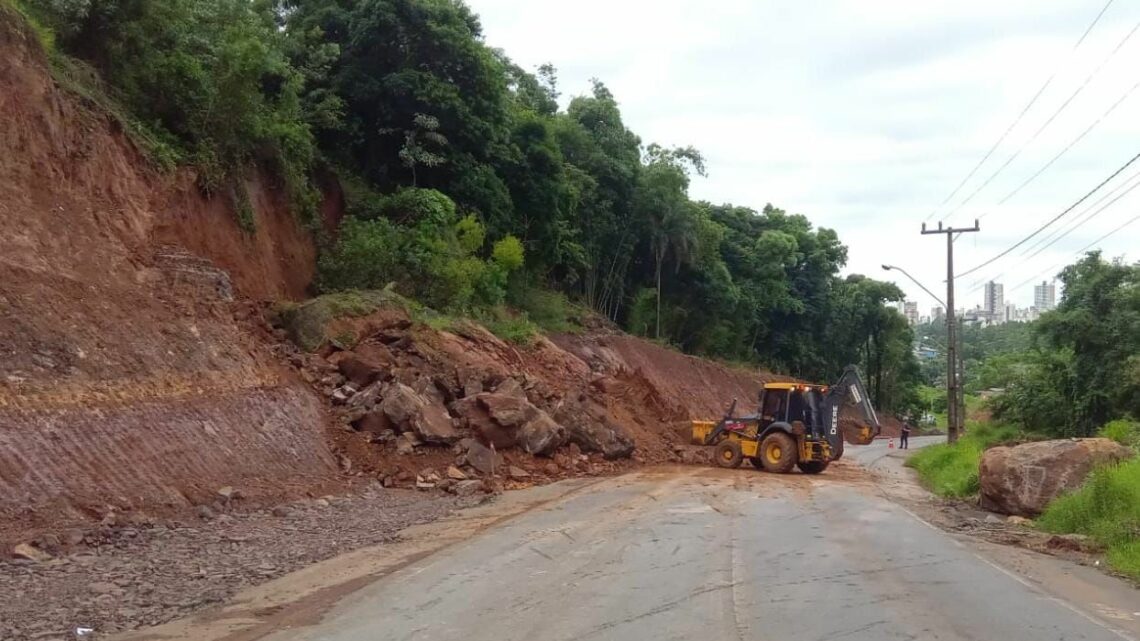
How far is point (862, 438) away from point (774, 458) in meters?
3.67

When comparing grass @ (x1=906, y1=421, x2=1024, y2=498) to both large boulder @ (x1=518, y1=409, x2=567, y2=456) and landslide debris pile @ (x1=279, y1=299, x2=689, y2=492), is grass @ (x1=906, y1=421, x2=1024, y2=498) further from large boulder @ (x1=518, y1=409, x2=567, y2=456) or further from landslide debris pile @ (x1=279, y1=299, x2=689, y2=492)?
large boulder @ (x1=518, y1=409, x2=567, y2=456)

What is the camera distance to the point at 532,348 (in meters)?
30.3

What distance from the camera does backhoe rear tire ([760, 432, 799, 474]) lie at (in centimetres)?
2480

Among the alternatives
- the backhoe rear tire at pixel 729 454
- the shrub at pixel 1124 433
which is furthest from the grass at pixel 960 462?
the backhoe rear tire at pixel 729 454

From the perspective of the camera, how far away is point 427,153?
29.8 metres

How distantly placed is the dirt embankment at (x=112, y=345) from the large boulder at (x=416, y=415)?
161 cm

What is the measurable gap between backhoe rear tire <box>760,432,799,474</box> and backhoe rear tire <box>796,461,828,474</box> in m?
0.81

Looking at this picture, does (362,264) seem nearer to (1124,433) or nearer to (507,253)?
(507,253)

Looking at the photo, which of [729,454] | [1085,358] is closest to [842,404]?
[729,454]

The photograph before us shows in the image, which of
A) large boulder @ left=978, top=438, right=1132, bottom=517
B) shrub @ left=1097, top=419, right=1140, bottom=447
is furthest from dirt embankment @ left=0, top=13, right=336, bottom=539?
shrub @ left=1097, top=419, right=1140, bottom=447

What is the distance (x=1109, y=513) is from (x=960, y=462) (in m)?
13.6

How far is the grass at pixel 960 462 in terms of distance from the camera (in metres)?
22.1

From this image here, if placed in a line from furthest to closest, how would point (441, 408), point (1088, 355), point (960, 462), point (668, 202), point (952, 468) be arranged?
1. point (668, 202)
2. point (1088, 355)
3. point (960, 462)
4. point (952, 468)
5. point (441, 408)

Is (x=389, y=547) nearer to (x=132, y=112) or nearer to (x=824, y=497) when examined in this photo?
(x=824, y=497)
